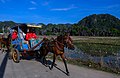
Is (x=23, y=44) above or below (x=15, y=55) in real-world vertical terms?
above

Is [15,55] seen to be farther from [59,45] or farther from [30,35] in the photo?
[59,45]

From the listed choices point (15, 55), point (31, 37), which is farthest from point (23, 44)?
point (15, 55)

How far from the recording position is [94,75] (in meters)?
9.07

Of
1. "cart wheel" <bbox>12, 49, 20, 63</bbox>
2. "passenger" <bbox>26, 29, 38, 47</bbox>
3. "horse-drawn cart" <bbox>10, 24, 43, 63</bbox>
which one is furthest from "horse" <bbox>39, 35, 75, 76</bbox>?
"cart wheel" <bbox>12, 49, 20, 63</bbox>

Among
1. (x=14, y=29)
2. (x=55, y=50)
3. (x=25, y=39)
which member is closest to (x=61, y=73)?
(x=55, y=50)

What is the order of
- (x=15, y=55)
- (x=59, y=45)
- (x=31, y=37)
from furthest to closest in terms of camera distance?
(x=31, y=37)
(x=15, y=55)
(x=59, y=45)

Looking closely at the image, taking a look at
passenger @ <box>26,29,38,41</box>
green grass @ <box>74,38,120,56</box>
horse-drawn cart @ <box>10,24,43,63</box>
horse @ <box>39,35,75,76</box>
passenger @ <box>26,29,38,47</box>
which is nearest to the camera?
horse @ <box>39,35,75,76</box>

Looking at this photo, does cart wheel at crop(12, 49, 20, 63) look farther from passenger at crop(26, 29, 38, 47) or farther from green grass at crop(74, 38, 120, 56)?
green grass at crop(74, 38, 120, 56)

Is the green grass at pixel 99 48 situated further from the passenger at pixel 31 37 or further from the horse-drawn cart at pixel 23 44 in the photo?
the horse-drawn cart at pixel 23 44

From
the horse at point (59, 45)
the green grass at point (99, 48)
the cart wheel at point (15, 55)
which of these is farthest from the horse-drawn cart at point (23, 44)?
the green grass at point (99, 48)

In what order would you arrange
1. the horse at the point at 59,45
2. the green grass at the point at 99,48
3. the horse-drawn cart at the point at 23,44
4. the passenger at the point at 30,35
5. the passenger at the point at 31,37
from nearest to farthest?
the horse at the point at 59,45 → the horse-drawn cart at the point at 23,44 → the passenger at the point at 31,37 → the passenger at the point at 30,35 → the green grass at the point at 99,48

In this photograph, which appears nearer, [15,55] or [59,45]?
[59,45]

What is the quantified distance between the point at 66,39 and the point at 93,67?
2.75 metres

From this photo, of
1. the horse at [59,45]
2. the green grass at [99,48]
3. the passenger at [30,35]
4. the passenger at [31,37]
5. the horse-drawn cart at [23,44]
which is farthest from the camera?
the green grass at [99,48]
